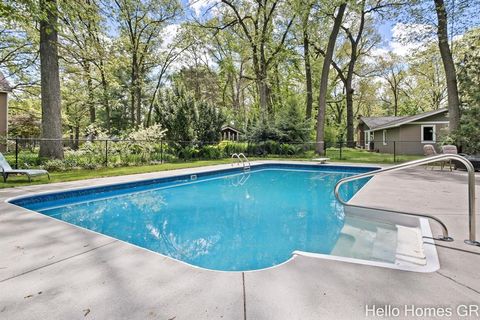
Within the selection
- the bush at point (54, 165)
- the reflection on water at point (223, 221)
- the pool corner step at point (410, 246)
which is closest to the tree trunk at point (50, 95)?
the bush at point (54, 165)

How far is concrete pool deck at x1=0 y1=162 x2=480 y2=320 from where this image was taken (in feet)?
5.40

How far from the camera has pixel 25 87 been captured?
17922 millimetres

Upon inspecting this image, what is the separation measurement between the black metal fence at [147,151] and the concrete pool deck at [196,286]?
786cm

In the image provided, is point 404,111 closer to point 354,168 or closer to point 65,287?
point 354,168

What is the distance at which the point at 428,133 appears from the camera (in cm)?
1764

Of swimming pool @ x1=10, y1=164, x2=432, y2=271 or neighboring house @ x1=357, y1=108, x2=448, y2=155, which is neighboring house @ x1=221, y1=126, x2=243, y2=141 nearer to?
neighboring house @ x1=357, y1=108, x2=448, y2=155

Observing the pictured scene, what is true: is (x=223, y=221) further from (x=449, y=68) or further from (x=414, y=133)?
(x=414, y=133)

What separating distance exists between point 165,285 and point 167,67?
2571 centimetres

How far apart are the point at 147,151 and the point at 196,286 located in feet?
36.2

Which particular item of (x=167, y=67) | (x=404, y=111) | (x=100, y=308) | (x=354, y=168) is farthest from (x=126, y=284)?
(x=404, y=111)

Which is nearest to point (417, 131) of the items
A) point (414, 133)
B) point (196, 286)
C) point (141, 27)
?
point (414, 133)

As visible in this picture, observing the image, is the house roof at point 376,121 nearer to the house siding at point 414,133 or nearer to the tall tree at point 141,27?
the house siding at point 414,133

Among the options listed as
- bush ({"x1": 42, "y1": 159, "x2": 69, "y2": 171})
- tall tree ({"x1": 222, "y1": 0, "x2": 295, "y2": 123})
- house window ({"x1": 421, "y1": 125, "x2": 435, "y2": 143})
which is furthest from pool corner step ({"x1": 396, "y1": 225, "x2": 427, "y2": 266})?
house window ({"x1": 421, "y1": 125, "x2": 435, "y2": 143})

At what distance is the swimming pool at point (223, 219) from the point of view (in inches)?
137
